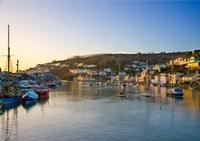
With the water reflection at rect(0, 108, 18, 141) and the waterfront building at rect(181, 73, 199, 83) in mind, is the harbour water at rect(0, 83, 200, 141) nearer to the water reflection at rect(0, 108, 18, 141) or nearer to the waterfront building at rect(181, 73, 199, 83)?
the water reflection at rect(0, 108, 18, 141)

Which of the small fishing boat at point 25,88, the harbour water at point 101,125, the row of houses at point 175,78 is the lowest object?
the harbour water at point 101,125

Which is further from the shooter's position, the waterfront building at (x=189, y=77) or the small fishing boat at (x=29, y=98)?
the waterfront building at (x=189, y=77)

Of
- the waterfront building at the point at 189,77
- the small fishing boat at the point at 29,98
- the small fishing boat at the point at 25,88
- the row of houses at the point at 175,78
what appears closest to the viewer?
the small fishing boat at the point at 29,98

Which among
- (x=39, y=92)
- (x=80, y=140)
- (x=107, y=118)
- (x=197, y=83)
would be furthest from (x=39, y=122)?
(x=197, y=83)

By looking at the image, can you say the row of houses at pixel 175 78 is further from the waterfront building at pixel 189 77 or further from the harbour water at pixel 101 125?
the harbour water at pixel 101 125

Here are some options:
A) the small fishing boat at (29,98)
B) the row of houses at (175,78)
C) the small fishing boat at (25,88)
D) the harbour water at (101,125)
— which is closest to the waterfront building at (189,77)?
the row of houses at (175,78)

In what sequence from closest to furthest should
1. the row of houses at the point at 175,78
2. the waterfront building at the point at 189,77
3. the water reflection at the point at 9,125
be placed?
the water reflection at the point at 9,125 → the waterfront building at the point at 189,77 → the row of houses at the point at 175,78

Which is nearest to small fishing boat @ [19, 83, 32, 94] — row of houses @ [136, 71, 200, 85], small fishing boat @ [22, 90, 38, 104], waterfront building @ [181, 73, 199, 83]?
small fishing boat @ [22, 90, 38, 104]

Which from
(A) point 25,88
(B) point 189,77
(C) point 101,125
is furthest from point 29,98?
(B) point 189,77

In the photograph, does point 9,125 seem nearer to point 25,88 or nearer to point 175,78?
point 25,88

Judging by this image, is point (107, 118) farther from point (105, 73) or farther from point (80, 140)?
point (105, 73)

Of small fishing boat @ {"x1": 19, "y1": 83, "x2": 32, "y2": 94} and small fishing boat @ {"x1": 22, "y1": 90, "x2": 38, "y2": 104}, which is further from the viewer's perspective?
small fishing boat @ {"x1": 19, "y1": 83, "x2": 32, "y2": 94}

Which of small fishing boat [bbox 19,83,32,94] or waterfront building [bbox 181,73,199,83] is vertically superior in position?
waterfront building [bbox 181,73,199,83]

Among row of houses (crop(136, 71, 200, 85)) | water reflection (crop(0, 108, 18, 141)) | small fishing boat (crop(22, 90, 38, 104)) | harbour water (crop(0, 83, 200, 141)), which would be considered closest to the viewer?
harbour water (crop(0, 83, 200, 141))
